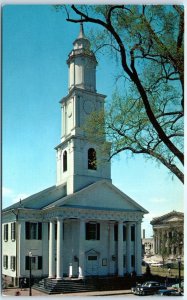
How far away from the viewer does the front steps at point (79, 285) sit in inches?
539

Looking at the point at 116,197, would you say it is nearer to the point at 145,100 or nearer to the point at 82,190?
the point at 82,190

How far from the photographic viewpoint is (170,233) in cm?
1187

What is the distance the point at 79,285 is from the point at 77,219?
3205 mm

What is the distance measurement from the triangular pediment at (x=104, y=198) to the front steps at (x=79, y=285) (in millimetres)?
2916

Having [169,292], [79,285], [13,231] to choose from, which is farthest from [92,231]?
[169,292]

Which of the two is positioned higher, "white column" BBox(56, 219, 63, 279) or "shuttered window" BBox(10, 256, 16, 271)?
"white column" BBox(56, 219, 63, 279)

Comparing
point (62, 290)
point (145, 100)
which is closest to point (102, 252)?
point (62, 290)

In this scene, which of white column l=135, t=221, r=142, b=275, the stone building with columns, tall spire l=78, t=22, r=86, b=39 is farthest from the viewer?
white column l=135, t=221, r=142, b=275

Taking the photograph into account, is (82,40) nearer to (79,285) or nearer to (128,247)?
(79,285)

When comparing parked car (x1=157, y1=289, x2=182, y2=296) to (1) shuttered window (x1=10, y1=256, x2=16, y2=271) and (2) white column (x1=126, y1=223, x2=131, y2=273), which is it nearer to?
(1) shuttered window (x1=10, y1=256, x2=16, y2=271)

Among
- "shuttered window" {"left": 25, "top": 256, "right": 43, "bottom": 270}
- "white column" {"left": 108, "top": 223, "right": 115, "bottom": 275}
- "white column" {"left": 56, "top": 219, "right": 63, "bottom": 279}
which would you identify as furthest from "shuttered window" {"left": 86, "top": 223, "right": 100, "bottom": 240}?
"shuttered window" {"left": 25, "top": 256, "right": 43, "bottom": 270}

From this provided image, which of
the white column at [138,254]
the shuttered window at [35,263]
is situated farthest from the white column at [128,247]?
the shuttered window at [35,263]

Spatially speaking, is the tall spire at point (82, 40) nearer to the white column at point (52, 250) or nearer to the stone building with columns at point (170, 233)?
the stone building with columns at point (170, 233)

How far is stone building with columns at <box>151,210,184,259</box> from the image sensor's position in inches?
366
